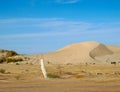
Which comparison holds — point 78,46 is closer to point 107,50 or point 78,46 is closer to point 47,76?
point 107,50

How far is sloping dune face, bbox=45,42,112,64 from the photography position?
66062 millimetres

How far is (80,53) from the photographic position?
7169 cm

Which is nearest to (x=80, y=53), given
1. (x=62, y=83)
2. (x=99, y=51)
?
(x=99, y=51)

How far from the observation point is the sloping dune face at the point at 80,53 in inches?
2601

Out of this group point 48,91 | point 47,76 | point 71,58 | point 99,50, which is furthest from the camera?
Answer: point 99,50

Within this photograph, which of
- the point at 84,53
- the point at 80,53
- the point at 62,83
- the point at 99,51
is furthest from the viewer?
the point at 99,51

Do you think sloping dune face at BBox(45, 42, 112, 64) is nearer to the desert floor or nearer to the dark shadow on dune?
the dark shadow on dune

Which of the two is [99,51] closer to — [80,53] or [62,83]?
[80,53]

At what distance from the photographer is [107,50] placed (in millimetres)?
76500

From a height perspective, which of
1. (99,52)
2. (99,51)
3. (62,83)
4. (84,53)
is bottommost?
(62,83)

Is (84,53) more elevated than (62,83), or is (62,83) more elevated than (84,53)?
(84,53)

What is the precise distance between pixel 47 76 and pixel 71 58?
4308cm

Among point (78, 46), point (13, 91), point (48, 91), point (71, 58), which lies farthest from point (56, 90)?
point (78, 46)

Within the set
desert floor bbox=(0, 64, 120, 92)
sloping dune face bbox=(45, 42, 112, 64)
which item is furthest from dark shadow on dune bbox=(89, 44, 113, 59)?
desert floor bbox=(0, 64, 120, 92)
